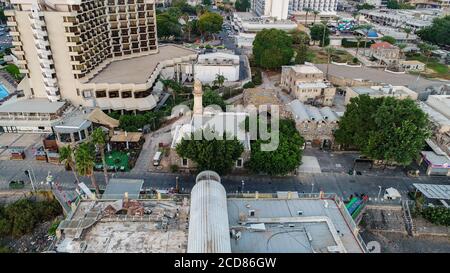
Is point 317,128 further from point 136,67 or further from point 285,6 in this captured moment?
point 285,6

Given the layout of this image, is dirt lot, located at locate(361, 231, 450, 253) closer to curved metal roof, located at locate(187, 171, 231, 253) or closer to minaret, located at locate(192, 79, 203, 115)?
curved metal roof, located at locate(187, 171, 231, 253)

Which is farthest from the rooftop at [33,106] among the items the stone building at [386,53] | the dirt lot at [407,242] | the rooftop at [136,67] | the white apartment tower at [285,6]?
the white apartment tower at [285,6]

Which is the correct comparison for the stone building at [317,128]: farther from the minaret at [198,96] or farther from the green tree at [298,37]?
the green tree at [298,37]

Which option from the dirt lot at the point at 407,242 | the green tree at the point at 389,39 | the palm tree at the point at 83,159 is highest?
the green tree at the point at 389,39

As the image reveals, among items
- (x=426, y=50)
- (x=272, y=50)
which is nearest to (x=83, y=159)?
(x=272, y=50)

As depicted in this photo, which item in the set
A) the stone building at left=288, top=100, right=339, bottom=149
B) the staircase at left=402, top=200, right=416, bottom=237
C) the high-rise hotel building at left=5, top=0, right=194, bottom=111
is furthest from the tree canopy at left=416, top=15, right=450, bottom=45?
the high-rise hotel building at left=5, top=0, right=194, bottom=111
